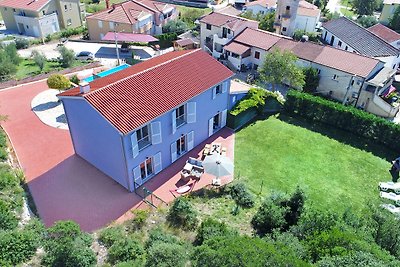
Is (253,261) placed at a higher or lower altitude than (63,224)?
higher

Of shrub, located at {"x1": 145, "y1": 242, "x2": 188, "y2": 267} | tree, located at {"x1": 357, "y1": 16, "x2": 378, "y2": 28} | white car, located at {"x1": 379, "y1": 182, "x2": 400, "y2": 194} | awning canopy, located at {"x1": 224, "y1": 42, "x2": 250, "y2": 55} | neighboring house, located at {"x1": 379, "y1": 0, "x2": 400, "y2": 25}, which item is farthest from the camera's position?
tree, located at {"x1": 357, "y1": 16, "x2": 378, "y2": 28}

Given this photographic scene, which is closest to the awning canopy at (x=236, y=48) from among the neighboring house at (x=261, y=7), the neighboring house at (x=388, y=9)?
the neighboring house at (x=261, y=7)

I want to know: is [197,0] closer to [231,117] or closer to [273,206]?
[231,117]

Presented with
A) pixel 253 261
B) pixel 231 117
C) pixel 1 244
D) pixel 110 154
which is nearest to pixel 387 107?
pixel 231 117

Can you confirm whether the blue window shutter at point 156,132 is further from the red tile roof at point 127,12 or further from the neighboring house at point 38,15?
the neighboring house at point 38,15

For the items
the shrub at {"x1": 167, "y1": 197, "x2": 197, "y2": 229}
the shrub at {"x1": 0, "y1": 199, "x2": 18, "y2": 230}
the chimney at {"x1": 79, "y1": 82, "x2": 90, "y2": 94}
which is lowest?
the shrub at {"x1": 167, "y1": 197, "x2": 197, "y2": 229}

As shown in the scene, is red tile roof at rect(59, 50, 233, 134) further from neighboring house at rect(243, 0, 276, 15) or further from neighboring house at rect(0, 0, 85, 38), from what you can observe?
neighboring house at rect(243, 0, 276, 15)

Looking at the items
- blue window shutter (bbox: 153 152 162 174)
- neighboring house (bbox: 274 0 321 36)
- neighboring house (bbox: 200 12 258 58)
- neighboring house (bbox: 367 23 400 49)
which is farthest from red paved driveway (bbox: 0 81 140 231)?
neighboring house (bbox: 367 23 400 49)

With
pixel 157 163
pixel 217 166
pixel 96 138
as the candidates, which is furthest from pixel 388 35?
pixel 96 138
